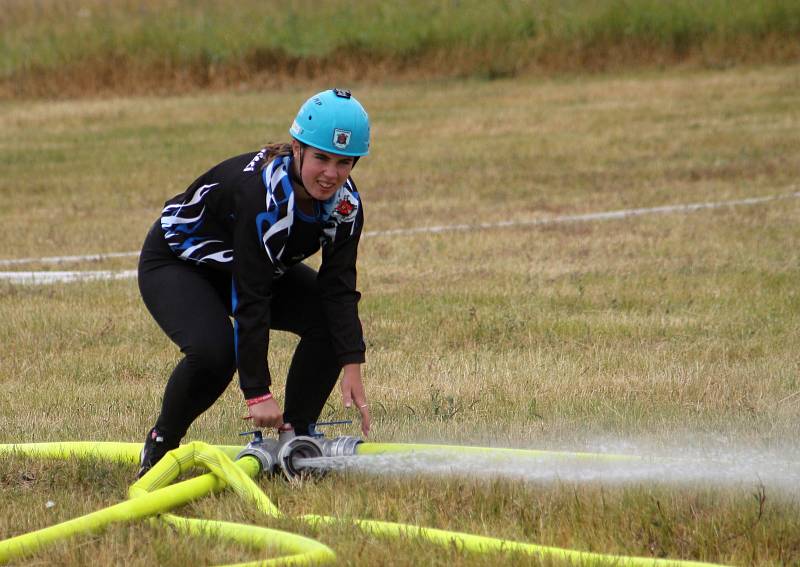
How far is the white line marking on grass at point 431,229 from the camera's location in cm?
969

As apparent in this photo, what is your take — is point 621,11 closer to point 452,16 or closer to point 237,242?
point 452,16

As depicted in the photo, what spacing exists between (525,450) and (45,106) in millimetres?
18160

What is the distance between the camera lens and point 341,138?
14.4 feet

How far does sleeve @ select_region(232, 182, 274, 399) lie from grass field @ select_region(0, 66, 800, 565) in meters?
0.49

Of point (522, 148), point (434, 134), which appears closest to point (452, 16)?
point (434, 134)

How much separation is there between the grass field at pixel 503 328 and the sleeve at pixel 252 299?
49cm

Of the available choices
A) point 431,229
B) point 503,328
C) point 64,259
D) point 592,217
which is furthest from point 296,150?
point 592,217

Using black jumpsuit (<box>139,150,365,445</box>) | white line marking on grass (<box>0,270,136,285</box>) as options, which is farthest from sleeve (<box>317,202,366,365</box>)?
white line marking on grass (<box>0,270,136,285</box>)

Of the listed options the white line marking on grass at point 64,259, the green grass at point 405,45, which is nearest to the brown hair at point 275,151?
the white line marking on grass at point 64,259

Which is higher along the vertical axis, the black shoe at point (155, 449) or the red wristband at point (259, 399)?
the red wristband at point (259, 399)

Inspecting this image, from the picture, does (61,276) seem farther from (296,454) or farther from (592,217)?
(296,454)

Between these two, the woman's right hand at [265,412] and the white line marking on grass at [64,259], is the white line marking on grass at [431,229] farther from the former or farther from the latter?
the woman's right hand at [265,412]

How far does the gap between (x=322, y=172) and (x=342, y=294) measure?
520 millimetres

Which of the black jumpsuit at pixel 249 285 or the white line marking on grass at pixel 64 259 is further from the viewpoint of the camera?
the white line marking on grass at pixel 64 259
